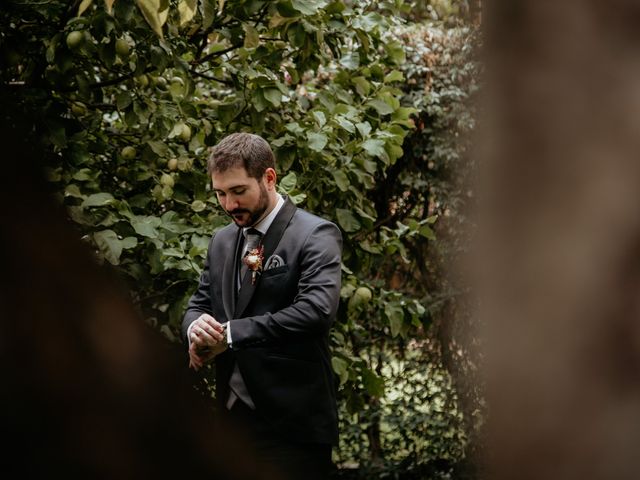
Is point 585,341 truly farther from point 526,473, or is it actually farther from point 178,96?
point 178,96

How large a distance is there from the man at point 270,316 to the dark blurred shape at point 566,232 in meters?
2.77

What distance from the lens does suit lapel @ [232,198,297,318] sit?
11.2 ft

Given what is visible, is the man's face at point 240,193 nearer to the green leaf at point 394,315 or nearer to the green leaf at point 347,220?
Answer: the green leaf at point 347,220

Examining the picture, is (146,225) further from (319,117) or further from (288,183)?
(319,117)

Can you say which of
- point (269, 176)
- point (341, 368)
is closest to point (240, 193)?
point (269, 176)

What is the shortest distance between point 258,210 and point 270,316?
476 mm

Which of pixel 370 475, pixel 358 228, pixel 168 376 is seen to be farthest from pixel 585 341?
pixel 370 475

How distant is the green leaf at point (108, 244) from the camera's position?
355 centimetres

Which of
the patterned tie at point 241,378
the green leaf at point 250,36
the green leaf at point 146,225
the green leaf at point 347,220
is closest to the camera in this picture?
the patterned tie at point 241,378

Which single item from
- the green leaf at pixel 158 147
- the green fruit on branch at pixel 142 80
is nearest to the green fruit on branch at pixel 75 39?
the green fruit on branch at pixel 142 80

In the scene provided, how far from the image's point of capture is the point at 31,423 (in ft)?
1.61

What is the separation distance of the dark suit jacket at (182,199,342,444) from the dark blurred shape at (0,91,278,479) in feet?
8.88

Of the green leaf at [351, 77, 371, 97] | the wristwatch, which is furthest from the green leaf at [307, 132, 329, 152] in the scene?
the wristwatch

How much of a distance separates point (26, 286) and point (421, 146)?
21.9 ft
